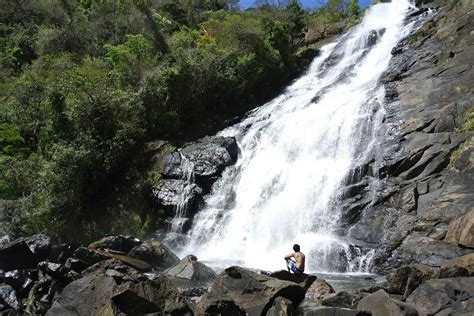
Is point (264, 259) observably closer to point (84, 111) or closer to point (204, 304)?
point (204, 304)

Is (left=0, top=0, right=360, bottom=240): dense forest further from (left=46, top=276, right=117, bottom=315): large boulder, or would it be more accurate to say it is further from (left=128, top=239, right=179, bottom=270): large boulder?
(left=46, top=276, right=117, bottom=315): large boulder

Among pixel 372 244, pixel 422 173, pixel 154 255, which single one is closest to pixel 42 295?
pixel 154 255

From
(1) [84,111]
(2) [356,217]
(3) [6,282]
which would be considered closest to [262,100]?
(1) [84,111]

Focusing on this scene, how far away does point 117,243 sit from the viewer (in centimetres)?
2133

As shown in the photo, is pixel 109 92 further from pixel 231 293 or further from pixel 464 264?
pixel 464 264

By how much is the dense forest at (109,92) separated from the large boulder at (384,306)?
697 inches

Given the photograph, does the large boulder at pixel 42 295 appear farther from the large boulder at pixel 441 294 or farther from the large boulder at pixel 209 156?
the large boulder at pixel 209 156

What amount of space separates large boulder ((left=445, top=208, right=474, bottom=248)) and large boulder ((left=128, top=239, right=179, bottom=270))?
11428mm

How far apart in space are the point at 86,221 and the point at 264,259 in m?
11.2

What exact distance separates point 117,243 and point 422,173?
45.1 feet

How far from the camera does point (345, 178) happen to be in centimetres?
2303

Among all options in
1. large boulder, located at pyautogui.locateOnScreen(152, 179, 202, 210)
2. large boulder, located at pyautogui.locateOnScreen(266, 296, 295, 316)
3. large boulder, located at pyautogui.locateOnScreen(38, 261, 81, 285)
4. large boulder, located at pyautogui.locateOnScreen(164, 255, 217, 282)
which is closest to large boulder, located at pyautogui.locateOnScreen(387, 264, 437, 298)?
large boulder, located at pyautogui.locateOnScreen(266, 296, 295, 316)

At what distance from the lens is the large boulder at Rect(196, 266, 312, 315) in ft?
36.8

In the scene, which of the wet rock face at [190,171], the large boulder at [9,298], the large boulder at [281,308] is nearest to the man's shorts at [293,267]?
the large boulder at [281,308]
